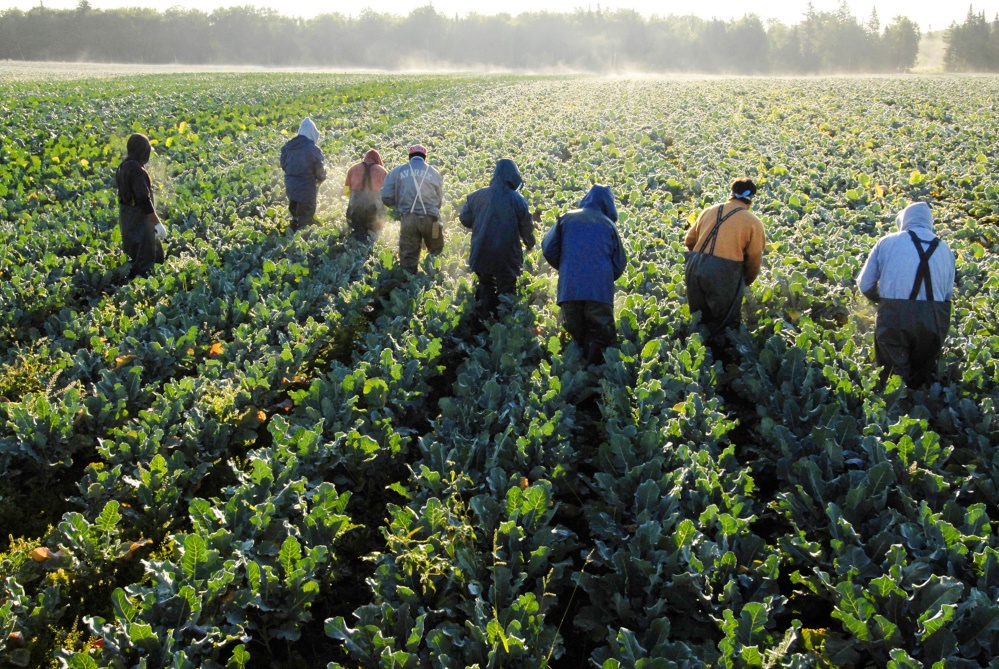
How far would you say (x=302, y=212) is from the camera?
36.0 ft

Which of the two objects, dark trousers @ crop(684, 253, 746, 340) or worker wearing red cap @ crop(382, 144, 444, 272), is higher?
worker wearing red cap @ crop(382, 144, 444, 272)

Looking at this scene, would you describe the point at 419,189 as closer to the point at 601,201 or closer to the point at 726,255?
the point at 601,201

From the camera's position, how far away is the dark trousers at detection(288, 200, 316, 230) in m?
10.9

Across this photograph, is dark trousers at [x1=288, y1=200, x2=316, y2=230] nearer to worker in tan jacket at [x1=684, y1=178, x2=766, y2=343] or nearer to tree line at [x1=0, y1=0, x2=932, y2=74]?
worker in tan jacket at [x1=684, y1=178, x2=766, y2=343]

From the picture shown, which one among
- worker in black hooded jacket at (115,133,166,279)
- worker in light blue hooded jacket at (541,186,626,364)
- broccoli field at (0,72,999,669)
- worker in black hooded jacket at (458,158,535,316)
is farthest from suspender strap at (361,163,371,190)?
worker in light blue hooded jacket at (541,186,626,364)

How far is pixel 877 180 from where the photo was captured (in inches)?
547

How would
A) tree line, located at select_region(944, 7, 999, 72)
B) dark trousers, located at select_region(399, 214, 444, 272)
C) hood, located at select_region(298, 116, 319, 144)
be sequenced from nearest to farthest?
dark trousers, located at select_region(399, 214, 444, 272), hood, located at select_region(298, 116, 319, 144), tree line, located at select_region(944, 7, 999, 72)

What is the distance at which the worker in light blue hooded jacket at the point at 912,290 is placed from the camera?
18.5ft

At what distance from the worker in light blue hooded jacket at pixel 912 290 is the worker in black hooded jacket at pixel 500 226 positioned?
3283mm

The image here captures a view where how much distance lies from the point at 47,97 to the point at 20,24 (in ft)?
245

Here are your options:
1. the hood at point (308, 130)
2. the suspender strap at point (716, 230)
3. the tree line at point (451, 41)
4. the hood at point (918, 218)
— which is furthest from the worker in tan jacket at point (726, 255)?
the tree line at point (451, 41)

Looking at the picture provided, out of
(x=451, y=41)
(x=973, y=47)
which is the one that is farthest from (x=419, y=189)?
(x=451, y=41)

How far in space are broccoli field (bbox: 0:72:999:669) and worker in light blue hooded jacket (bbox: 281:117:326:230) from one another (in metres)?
0.69

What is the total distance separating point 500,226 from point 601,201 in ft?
3.82
